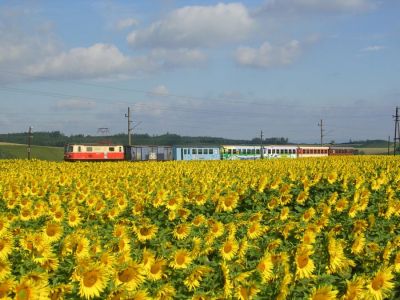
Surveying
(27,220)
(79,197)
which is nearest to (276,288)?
(27,220)

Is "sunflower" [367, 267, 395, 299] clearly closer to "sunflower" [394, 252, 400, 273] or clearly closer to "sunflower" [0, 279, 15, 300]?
"sunflower" [394, 252, 400, 273]

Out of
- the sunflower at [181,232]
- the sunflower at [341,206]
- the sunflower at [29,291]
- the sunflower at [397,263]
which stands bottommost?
the sunflower at [397,263]

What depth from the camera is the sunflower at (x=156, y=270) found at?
166 inches

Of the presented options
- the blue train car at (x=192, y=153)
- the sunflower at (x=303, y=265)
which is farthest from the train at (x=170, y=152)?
the sunflower at (x=303, y=265)

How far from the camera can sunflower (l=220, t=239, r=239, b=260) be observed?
5113mm

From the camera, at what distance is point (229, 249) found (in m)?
5.17

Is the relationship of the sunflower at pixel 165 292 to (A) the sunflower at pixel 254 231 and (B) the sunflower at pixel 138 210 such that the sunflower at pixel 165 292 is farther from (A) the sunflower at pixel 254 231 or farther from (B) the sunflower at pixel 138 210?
(B) the sunflower at pixel 138 210

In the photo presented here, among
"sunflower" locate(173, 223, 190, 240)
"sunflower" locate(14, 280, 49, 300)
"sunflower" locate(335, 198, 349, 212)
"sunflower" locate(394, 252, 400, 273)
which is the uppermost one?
"sunflower" locate(14, 280, 49, 300)

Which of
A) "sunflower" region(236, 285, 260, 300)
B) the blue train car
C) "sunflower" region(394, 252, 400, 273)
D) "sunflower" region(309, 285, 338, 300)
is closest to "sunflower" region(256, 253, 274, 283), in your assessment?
"sunflower" region(236, 285, 260, 300)

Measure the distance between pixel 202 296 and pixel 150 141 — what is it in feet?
609

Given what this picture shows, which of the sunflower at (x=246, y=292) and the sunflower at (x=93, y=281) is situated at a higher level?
the sunflower at (x=93, y=281)

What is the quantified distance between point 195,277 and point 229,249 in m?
0.99

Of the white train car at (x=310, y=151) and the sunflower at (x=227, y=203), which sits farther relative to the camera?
the white train car at (x=310, y=151)

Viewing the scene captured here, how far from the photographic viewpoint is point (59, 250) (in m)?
4.82
